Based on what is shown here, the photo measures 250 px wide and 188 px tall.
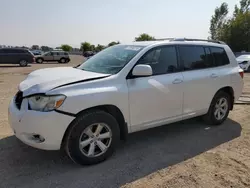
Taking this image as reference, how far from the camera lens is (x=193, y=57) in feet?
15.1

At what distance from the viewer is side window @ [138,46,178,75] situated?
13.0 ft

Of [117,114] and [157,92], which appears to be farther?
[157,92]

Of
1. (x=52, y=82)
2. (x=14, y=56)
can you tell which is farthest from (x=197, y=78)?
(x=14, y=56)

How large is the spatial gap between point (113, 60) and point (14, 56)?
2106cm

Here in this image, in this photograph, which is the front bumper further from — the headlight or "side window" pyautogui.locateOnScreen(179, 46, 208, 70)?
"side window" pyautogui.locateOnScreen(179, 46, 208, 70)

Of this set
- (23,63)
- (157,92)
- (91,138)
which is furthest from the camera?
(23,63)

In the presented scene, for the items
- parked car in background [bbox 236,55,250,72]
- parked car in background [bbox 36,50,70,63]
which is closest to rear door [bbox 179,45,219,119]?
parked car in background [bbox 236,55,250,72]

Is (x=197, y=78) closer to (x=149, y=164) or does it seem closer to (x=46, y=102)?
(x=149, y=164)

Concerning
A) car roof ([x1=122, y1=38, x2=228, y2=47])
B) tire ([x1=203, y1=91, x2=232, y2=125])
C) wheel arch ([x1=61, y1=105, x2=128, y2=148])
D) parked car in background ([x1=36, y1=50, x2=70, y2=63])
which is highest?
car roof ([x1=122, y1=38, x2=228, y2=47])

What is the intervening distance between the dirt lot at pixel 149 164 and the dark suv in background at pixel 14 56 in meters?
19.8

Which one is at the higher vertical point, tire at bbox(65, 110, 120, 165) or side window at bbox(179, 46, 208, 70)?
side window at bbox(179, 46, 208, 70)

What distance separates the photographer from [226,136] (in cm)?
459

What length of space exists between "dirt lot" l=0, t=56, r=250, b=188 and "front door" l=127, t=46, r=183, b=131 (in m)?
0.46

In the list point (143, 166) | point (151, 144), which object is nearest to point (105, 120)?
point (143, 166)
